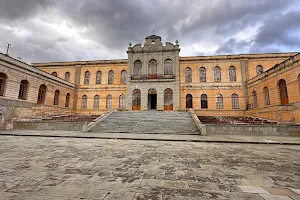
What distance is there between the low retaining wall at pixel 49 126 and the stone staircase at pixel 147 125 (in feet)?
6.78

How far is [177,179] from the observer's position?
130 inches

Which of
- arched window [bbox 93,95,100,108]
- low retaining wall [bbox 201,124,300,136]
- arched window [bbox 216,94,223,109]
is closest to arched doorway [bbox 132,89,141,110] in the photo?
arched window [bbox 93,95,100,108]

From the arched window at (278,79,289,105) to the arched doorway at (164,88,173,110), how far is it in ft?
42.0

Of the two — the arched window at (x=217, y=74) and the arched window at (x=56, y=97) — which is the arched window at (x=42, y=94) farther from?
the arched window at (x=217, y=74)

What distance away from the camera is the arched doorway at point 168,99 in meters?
23.1

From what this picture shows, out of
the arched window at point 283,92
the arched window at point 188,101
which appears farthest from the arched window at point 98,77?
the arched window at point 283,92

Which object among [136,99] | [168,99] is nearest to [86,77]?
[136,99]

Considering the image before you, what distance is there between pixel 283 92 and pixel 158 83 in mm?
14842

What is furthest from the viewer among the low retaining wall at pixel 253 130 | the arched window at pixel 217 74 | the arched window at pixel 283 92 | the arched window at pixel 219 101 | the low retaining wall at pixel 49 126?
the arched window at pixel 217 74

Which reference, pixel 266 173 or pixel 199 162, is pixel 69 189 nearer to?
pixel 199 162

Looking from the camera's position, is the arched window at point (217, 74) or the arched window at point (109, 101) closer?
the arched window at point (217, 74)

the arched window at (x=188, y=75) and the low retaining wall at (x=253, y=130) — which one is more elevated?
the arched window at (x=188, y=75)

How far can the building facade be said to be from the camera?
20625 mm

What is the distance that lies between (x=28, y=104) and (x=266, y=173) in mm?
21615
